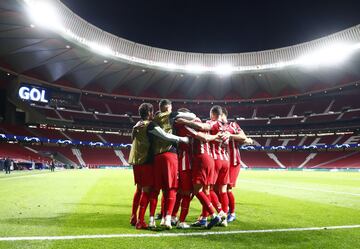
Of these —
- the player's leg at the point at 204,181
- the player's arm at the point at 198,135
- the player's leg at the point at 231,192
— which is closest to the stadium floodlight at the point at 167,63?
the player's leg at the point at 231,192

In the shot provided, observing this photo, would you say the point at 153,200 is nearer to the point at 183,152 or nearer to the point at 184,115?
the point at 183,152

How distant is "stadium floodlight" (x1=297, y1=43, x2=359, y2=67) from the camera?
152ft

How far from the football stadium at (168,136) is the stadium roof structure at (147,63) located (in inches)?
8.5

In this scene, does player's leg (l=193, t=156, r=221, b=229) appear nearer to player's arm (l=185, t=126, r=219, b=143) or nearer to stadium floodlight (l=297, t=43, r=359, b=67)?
player's arm (l=185, t=126, r=219, b=143)

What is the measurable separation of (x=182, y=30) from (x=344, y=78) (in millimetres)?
29158

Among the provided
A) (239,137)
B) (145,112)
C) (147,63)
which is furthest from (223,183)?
(147,63)

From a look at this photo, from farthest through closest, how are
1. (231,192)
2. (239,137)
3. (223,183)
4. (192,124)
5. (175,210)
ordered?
(231,192) < (239,137) < (223,183) < (175,210) < (192,124)

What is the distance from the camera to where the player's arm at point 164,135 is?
6.05m

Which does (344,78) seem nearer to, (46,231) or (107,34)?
(107,34)

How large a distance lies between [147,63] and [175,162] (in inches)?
1900

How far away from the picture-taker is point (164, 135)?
239 inches

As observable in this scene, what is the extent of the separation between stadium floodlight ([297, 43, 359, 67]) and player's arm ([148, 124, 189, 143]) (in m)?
46.7

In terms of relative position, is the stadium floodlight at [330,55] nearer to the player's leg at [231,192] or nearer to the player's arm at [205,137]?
the player's leg at [231,192]


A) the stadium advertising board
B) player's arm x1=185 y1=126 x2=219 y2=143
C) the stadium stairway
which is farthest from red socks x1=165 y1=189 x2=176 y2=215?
the stadium stairway
